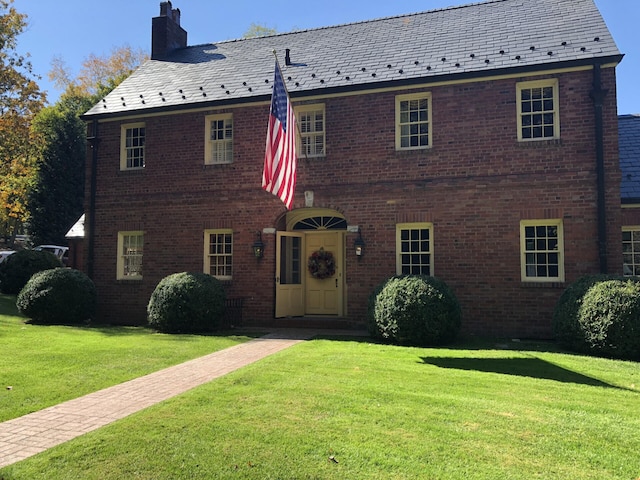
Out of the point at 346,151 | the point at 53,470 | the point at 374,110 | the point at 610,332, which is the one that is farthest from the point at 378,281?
the point at 53,470

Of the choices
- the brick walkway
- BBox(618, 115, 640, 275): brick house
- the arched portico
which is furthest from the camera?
the arched portico

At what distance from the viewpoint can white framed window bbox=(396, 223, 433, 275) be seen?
11812mm

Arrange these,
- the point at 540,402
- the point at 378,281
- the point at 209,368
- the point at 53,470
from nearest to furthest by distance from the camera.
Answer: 1. the point at 53,470
2. the point at 540,402
3. the point at 209,368
4. the point at 378,281

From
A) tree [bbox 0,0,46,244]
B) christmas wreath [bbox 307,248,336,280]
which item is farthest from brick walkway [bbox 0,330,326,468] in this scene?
tree [bbox 0,0,46,244]

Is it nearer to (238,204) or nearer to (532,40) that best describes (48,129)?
(238,204)

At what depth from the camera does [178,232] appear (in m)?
13.9

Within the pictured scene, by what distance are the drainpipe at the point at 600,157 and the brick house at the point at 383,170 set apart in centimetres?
3

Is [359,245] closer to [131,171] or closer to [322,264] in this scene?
[322,264]

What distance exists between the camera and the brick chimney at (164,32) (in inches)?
693

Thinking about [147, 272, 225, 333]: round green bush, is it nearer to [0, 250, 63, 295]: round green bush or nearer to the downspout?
the downspout

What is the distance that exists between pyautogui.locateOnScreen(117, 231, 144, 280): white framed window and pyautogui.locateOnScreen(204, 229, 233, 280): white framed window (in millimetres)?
2222

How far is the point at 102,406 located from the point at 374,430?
3092 millimetres

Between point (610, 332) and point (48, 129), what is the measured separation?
34032mm

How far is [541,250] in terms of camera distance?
36.2ft
